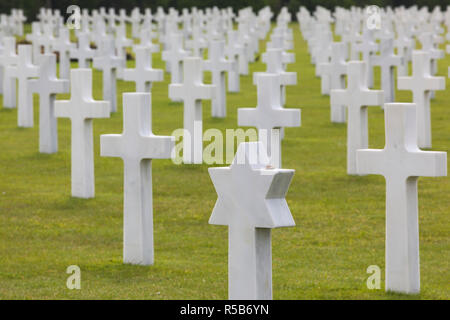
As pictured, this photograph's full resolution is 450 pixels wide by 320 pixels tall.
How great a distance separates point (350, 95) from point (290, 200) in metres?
1.99

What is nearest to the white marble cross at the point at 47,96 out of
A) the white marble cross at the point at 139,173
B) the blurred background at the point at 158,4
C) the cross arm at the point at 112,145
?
the cross arm at the point at 112,145

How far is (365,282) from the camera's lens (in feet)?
26.4

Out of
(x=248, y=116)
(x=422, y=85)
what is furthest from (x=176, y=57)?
(x=248, y=116)

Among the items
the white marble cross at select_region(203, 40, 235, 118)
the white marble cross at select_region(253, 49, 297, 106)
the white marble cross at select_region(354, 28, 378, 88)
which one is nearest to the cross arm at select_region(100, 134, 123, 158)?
the white marble cross at select_region(253, 49, 297, 106)

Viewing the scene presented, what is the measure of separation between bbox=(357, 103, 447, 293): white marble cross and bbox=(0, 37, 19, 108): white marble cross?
12.0 meters

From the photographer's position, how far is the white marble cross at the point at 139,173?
28.2ft

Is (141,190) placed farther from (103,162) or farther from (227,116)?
(227,116)

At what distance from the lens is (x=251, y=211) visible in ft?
20.8

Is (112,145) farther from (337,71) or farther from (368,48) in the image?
(368,48)

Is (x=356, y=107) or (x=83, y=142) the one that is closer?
(x=83, y=142)

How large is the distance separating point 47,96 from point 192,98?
1.84m

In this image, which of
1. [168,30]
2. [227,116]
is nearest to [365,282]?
[227,116]

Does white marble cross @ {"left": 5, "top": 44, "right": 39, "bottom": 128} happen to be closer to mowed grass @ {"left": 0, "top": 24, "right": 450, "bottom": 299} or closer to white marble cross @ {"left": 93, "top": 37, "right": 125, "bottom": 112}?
mowed grass @ {"left": 0, "top": 24, "right": 450, "bottom": 299}
